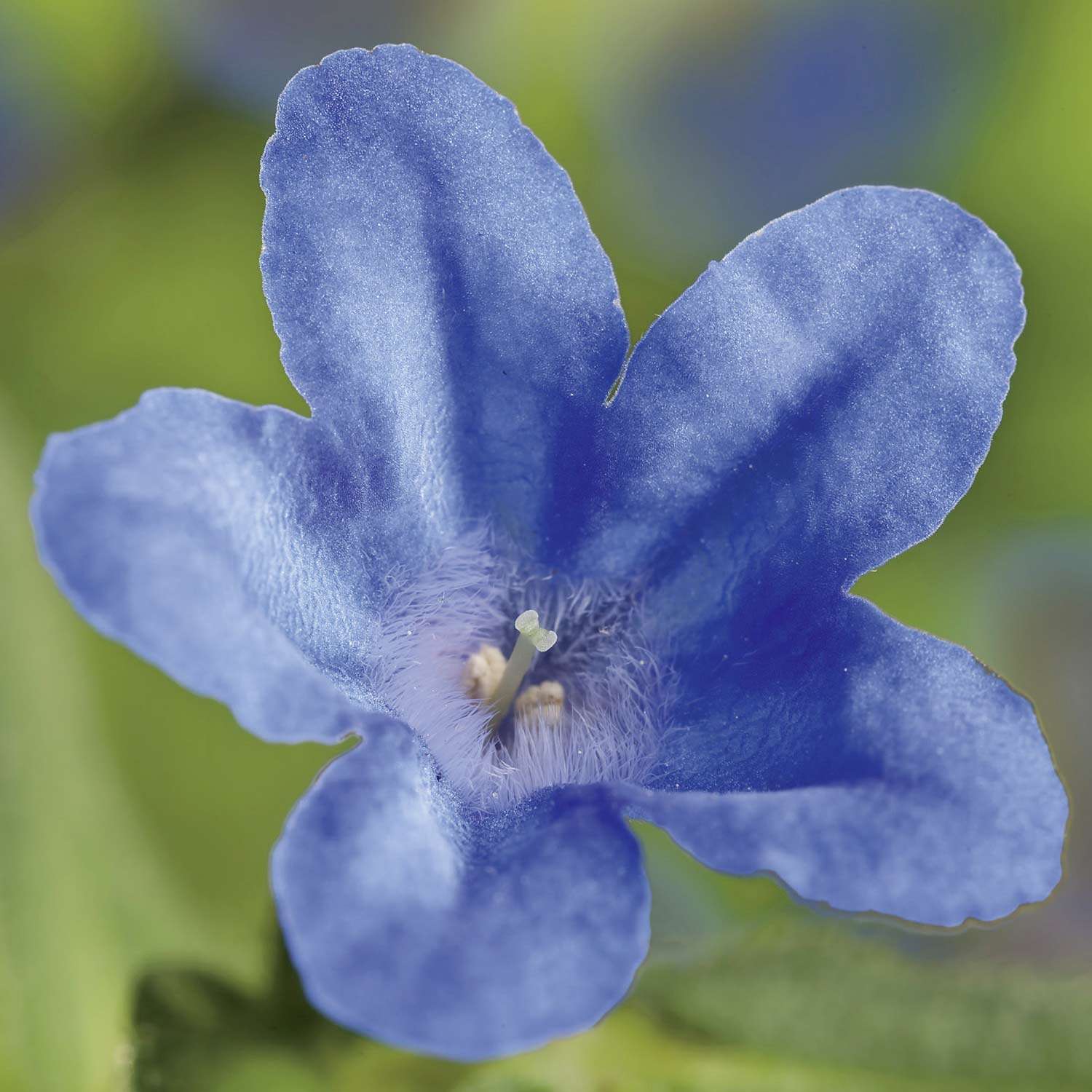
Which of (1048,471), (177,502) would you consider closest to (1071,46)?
(1048,471)

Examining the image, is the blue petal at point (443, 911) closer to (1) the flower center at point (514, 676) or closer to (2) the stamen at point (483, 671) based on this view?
(1) the flower center at point (514, 676)

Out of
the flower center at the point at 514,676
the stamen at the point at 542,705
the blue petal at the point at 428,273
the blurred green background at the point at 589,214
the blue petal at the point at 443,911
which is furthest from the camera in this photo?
the blurred green background at the point at 589,214

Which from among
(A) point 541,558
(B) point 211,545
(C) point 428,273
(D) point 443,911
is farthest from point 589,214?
(D) point 443,911

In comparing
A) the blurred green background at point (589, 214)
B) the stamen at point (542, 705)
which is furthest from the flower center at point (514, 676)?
the blurred green background at point (589, 214)

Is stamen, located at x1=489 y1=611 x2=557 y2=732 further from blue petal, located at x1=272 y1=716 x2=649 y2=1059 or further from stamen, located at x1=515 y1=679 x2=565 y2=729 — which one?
blue petal, located at x1=272 y1=716 x2=649 y2=1059

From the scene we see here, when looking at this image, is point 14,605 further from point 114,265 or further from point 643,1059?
point 643,1059

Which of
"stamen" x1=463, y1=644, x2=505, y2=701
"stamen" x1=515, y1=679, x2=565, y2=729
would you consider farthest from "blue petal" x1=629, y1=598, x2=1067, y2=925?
"stamen" x1=463, y1=644, x2=505, y2=701

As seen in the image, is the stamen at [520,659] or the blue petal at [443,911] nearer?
the blue petal at [443,911]

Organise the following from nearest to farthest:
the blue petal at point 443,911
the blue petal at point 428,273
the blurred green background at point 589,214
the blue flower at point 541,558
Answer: the blue petal at point 443,911 → the blue flower at point 541,558 → the blue petal at point 428,273 → the blurred green background at point 589,214
